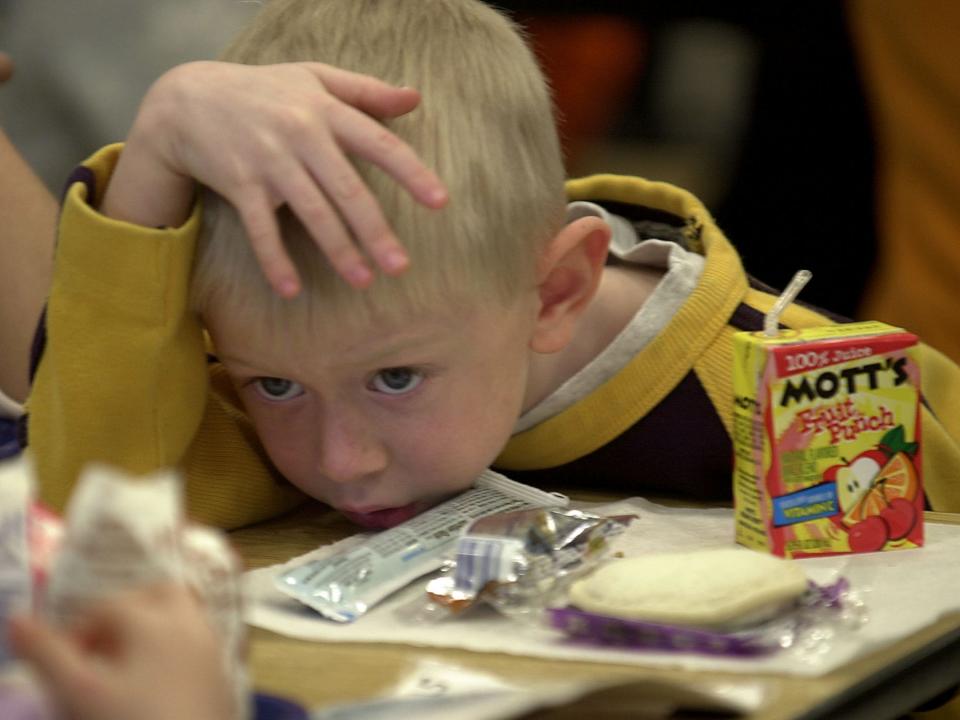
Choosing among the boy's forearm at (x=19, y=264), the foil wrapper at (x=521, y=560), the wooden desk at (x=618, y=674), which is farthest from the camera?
the boy's forearm at (x=19, y=264)

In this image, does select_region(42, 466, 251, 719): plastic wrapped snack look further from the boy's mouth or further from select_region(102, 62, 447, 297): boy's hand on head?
the boy's mouth

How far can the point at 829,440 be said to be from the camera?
2.64 feet

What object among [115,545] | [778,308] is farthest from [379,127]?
[115,545]

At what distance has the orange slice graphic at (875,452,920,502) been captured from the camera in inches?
32.2

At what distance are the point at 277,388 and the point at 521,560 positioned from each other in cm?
22

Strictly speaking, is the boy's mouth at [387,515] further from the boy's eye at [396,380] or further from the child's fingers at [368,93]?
the child's fingers at [368,93]

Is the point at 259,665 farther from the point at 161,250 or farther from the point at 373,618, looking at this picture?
the point at 161,250

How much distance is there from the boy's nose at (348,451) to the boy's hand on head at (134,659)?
1.33ft

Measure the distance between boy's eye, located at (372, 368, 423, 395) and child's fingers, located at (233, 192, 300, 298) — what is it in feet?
0.30

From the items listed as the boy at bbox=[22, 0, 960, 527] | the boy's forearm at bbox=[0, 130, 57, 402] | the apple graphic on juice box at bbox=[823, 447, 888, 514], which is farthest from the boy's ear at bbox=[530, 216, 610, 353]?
the boy's forearm at bbox=[0, 130, 57, 402]

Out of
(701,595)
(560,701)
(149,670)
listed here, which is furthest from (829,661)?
(149,670)

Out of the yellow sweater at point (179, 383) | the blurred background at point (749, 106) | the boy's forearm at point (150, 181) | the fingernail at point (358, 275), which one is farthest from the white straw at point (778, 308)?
the blurred background at point (749, 106)

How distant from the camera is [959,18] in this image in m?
1.60

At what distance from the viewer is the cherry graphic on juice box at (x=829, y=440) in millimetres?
793
